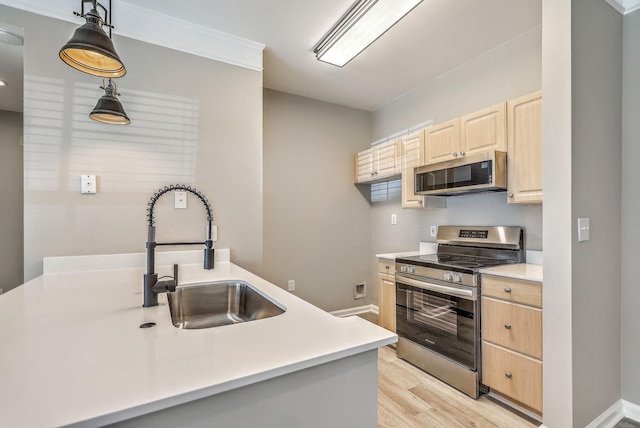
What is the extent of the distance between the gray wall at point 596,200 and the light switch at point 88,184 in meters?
2.75

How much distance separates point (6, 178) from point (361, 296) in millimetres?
4357

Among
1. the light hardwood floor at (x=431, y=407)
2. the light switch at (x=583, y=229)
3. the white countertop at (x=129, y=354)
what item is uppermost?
the light switch at (x=583, y=229)

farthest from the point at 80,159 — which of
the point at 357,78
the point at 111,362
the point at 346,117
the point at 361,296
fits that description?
the point at 361,296

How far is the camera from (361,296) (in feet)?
12.5

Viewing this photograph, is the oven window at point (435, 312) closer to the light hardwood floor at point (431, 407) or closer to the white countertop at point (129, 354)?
the light hardwood floor at point (431, 407)

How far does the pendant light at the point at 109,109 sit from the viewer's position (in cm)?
166

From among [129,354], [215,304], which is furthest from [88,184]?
[129,354]

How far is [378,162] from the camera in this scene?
11.0ft

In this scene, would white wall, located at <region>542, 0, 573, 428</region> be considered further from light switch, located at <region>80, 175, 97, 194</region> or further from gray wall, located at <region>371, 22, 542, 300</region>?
light switch, located at <region>80, 175, 97, 194</region>

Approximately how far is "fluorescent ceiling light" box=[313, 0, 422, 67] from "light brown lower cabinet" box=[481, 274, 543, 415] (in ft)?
6.03

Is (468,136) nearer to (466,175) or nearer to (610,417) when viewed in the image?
(466,175)

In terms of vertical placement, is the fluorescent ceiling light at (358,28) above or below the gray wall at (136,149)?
above

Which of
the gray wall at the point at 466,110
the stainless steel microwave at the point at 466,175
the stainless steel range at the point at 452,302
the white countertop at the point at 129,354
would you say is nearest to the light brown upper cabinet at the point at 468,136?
the stainless steel microwave at the point at 466,175

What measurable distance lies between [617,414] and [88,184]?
3.52 m
